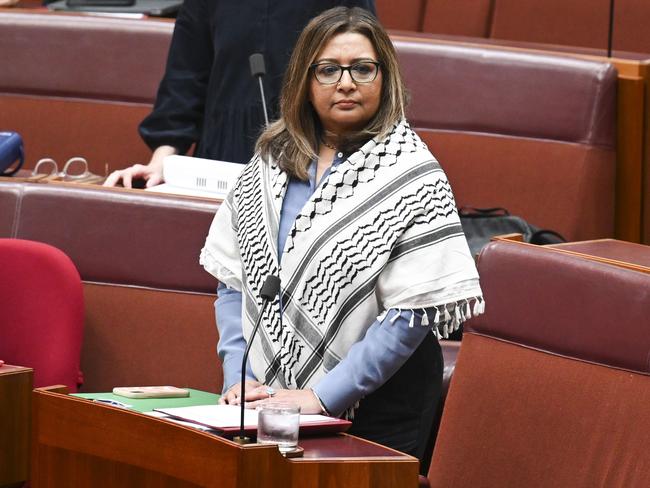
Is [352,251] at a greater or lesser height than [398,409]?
greater

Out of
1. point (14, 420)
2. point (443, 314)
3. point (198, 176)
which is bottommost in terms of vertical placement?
point (14, 420)

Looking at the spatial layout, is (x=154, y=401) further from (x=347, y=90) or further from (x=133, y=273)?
(x=133, y=273)

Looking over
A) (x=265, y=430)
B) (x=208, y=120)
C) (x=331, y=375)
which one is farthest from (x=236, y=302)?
(x=208, y=120)

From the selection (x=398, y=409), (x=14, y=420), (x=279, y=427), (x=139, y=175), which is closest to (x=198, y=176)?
(x=139, y=175)

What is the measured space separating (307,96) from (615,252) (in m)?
0.30

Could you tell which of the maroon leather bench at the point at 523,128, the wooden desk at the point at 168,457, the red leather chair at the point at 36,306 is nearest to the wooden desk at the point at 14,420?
the red leather chair at the point at 36,306

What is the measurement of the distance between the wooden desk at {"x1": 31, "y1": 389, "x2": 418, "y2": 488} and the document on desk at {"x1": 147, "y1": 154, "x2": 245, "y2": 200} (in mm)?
404

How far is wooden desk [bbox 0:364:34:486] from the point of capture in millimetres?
1051

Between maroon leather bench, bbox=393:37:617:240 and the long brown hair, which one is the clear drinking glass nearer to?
the long brown hair

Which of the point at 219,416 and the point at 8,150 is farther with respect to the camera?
the point at 8,150

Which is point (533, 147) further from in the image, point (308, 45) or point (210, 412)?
point (210, 412)

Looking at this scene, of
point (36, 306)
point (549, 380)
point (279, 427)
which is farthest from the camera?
point (36, 306)

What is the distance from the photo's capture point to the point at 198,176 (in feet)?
4.03

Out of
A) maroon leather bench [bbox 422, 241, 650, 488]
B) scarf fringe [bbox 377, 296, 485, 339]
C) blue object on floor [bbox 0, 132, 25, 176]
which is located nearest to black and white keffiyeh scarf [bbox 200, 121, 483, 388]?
scarf fringe [bbox 377, 296, 485, 339]
